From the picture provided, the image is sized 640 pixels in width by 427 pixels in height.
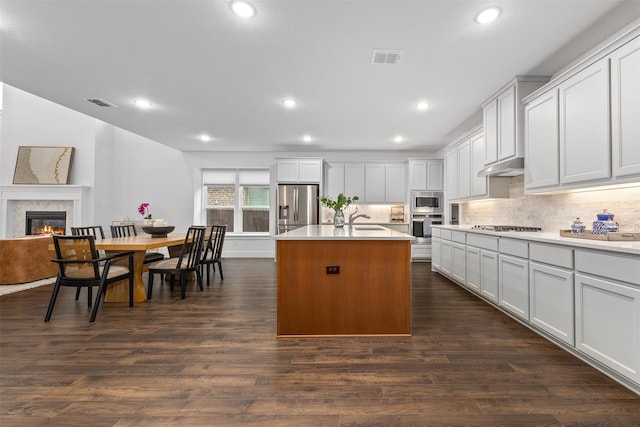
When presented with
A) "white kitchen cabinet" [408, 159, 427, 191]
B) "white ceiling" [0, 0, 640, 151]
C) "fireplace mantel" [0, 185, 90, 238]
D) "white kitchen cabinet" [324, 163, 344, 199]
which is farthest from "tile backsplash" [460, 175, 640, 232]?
"fireplace mantel" [0, 185, 90, 238]

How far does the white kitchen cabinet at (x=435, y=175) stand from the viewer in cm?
687

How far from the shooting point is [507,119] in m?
3.62

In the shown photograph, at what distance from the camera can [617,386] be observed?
1.90 meters

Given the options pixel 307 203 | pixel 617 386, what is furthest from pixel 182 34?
pixel 307 203

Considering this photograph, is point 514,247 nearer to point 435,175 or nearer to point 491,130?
point 491,130

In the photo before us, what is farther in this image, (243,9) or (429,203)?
(429,203)

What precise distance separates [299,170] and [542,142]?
4722 mm

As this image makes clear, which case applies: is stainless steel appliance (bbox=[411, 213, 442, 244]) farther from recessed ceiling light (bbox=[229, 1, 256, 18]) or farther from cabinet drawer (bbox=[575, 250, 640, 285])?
recessed ceiling light (bbox=[229, 1, 256, 18])

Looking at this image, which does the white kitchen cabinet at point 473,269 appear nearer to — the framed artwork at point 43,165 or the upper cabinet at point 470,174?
the upper cabinet at point 470,174

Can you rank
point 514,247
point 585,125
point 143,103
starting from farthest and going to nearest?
point 143,103
point 514,247
point 585,125

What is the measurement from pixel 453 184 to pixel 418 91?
2455 mm

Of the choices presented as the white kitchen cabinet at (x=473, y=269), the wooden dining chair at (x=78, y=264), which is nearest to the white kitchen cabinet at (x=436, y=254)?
the white kitchen cabinet at (x=473, y=269)

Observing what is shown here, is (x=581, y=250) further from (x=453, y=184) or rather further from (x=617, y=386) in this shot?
(x=453, y=184)

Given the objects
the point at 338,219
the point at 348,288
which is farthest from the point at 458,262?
the point at 348,288
